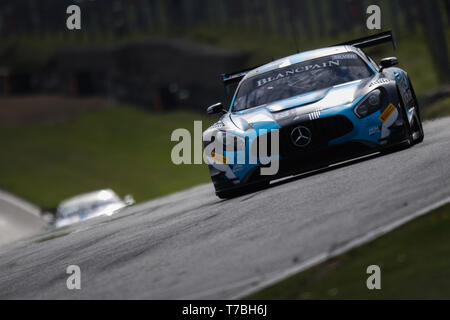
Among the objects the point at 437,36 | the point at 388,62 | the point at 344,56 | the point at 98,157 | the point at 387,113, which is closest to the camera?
the point at 387,113

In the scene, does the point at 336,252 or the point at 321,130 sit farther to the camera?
the point at 321,130

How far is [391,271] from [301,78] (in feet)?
19.1

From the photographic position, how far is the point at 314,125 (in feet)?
31.2

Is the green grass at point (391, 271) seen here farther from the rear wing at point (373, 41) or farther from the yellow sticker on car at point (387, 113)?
the rear wing at point (373, 41)

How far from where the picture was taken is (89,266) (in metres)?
7.52

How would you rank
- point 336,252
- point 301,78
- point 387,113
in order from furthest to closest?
point 301,78 < point 387,113 < point 336,252

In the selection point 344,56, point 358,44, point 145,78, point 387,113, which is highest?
point 145,78

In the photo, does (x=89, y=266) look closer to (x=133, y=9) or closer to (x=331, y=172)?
(x=331, y=172)

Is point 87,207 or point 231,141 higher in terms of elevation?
point 87,207

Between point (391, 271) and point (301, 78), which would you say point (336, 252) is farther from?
point (301, 78)

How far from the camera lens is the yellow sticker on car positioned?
9580 millimetres

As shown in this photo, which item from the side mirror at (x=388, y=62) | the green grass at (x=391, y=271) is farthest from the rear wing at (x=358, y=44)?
the green grass at (x=391, y=271)

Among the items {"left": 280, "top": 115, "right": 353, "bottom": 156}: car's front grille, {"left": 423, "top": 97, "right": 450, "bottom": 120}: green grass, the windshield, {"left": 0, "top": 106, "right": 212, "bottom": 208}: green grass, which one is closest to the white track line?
{"left": 280, "top": 115, "right": 353, "bottom": 156}: car's front grille

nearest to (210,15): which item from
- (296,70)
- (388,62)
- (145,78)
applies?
(145,78)
